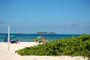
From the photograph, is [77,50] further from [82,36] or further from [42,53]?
[42,53]

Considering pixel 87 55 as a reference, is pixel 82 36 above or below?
above

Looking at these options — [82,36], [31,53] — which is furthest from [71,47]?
[31,53]

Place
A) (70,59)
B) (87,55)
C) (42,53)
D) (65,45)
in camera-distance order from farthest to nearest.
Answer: (65,45)
(42,53)
(70,59)
(87,55)

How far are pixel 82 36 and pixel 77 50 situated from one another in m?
1.23

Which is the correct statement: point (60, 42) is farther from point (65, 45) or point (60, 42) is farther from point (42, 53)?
point (42, 53)

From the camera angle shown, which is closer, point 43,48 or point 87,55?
point 87,55

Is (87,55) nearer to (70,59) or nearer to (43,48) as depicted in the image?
(70,59)

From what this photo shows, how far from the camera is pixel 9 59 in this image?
25.5ft

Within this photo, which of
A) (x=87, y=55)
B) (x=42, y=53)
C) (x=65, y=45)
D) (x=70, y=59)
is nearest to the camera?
(x=87, y=55)

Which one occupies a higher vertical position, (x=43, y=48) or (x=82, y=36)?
(x=82, y=36)

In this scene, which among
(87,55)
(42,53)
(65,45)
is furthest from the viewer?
(65,45)

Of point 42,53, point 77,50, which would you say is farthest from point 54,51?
point 77,50

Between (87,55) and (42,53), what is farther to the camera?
(42,53)

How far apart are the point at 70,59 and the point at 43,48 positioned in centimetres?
285
